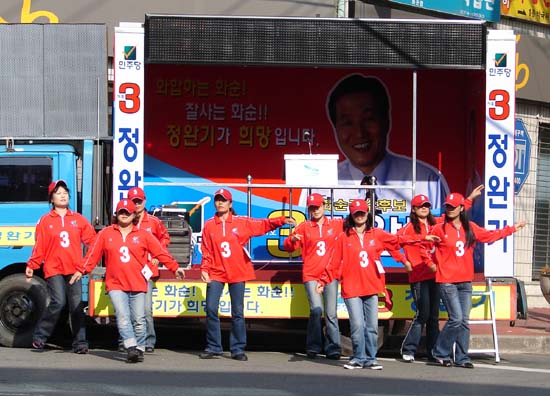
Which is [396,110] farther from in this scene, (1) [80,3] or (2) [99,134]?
(1) [80,3]

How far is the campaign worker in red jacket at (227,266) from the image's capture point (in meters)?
11.5

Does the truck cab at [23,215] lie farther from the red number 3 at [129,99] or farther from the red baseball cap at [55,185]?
the red number 3 at [129,99]

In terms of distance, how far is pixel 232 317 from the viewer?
38.0 ft

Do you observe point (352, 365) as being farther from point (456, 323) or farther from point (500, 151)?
point (500, 151)

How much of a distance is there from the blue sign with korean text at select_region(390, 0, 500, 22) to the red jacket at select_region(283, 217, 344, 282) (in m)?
6.84

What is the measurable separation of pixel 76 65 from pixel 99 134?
887 mm

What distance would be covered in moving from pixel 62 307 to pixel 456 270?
4373 millimetres

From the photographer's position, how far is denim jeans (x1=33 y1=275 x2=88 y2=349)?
1150cm

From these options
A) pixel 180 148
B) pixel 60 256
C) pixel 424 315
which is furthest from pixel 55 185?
pixel 424 315

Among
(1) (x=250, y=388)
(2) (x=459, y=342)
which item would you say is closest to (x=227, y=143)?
(2) (x=459, y=342)

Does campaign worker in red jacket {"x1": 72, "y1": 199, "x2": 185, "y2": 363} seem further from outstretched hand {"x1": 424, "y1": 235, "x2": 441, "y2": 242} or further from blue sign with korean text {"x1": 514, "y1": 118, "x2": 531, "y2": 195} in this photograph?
blue sign with korean text {"x1": 514, "y1": 118, "x2": 531, "y2": 195}

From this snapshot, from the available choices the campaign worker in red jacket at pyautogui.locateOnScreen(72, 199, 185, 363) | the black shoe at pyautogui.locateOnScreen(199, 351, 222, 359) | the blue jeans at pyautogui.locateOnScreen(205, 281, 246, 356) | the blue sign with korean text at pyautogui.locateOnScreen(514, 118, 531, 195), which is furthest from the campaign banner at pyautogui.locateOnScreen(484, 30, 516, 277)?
the blue sign with korean text at pyautogui.locateOnScreen(514, 118, 531, 195)

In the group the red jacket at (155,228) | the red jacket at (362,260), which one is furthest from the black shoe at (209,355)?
the red jacket at (362,260)

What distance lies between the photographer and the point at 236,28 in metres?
12.0
